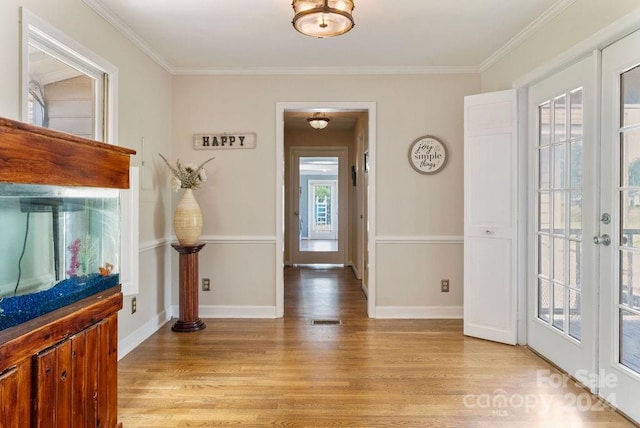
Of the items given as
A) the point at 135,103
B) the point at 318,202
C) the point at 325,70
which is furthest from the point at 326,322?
the point at 318,202

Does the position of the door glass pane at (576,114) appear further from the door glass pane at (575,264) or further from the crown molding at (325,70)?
the crown molding at (325,70)

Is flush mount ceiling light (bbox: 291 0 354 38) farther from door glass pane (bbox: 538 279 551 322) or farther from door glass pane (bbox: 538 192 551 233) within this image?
door glass pane (bbox: 538 279 551 322)

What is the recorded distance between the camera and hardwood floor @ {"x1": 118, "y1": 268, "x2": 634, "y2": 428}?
219 cm

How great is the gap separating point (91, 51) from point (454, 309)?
3.72 meters

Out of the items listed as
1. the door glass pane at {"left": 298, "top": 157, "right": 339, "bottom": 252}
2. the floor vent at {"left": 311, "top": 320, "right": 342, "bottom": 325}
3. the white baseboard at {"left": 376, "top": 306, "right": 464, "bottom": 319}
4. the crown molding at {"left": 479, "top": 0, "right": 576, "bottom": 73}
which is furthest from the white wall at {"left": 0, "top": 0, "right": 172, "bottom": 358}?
the door glass pane at {"left": 298, "top": 157, "right": 339, "bottom": 252}

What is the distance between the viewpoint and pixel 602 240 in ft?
7.78

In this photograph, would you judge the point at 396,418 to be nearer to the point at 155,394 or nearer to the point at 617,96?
the point at 155,394

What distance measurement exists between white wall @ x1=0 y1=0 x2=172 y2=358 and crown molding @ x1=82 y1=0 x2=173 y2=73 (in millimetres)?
41

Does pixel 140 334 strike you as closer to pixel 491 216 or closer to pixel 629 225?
pixel 491 216

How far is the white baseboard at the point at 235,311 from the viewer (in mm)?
4078

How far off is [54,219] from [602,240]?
Result: 2749 millimetres

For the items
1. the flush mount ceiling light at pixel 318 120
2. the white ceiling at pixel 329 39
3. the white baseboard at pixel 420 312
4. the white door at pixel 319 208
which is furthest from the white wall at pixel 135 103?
the white door at pixel 319 208

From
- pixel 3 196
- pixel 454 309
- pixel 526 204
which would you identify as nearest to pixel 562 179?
pixel 526 204

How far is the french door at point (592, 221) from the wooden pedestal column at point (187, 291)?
2.83 meters
